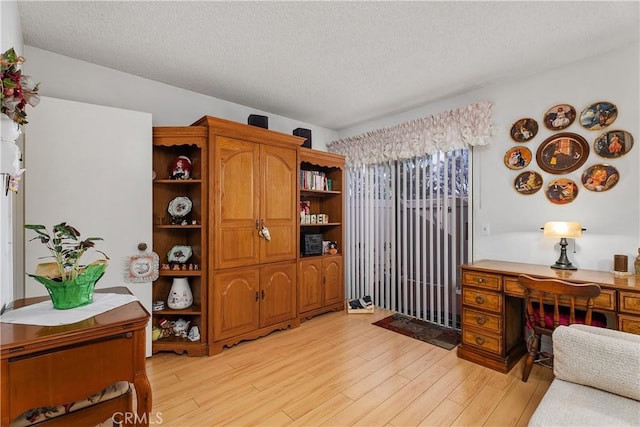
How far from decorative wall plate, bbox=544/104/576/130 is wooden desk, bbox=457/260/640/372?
1.21 metres

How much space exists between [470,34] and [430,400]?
2.52 m

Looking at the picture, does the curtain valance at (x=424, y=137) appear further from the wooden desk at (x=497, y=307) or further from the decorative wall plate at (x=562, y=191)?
the wooden desk at (x=497, y=307)

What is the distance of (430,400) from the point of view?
6.52 ft

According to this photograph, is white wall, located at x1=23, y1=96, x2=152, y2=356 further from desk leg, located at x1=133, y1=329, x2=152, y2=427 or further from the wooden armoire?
desk leg, located at x1=133, y1=329, x2=152, y2=427

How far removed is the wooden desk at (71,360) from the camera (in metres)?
0.99

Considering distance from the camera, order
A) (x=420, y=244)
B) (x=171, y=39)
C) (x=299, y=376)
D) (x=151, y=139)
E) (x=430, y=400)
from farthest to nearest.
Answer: (x=420, y=244), (x=151, y=139), (x=299, y=376), (x=171, y=39), (x=430, y=400)

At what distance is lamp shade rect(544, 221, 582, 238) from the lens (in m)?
2.28

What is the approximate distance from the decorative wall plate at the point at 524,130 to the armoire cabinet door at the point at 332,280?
2293mm

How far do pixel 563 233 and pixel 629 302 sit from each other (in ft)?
1.98

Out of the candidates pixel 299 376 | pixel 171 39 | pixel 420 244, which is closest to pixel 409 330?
pixel 420 244

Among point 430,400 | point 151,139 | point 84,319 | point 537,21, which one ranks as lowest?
point 430,400

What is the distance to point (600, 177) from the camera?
7.61ft

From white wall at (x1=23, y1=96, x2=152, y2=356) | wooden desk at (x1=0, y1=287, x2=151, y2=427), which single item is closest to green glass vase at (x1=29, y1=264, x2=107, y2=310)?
wooden desk at (x1=0, y1=287, x2=151, y2=427)

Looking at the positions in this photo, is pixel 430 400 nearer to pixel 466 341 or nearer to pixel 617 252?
pixel 466 341
